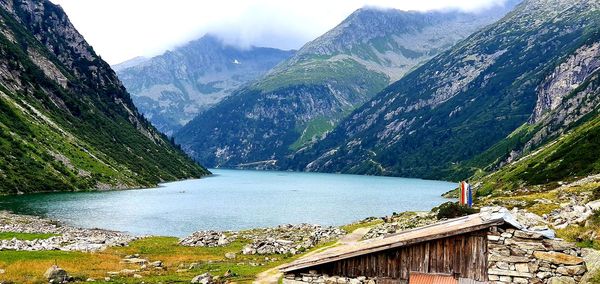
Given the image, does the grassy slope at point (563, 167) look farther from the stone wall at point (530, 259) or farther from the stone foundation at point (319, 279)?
the stone foundation at point (319, 279)

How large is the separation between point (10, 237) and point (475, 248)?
6290 centimetres

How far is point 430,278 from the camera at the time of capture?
20.2 m

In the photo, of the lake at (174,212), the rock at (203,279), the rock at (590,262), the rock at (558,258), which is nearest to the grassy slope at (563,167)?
the lake at (174,212)

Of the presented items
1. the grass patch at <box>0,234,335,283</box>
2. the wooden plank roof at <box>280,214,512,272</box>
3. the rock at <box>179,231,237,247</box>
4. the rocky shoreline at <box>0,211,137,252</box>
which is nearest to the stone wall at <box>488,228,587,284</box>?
the wooden plank roof at <box>280,214,512,272</box>

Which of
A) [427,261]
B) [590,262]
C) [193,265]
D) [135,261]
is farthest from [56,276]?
[590,262]

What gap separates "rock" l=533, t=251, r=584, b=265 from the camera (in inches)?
717

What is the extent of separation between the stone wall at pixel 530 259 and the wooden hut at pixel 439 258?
0.12ft

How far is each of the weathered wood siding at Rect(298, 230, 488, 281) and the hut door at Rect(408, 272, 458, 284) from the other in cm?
17

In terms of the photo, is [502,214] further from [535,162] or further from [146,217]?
[535,162]

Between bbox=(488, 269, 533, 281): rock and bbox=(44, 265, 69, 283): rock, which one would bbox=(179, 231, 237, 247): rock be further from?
bbox=(488, 269, 533, 281): rock

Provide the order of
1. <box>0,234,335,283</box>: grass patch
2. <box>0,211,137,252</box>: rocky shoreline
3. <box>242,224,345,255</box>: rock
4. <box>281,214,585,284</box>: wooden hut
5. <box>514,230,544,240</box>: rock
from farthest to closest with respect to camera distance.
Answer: <box>242,224,345,255</box>: rock, <box>0,211,137,252</box>: rocky shoreline, <box>0,234,335,283</box>: grass patch, <box>281,214,585,284</box>: wooden hut, <box>514,230,544,240</box>: rock

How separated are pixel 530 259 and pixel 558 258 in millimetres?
993

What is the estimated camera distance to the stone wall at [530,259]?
720 inches

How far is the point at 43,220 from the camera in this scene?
9500 cm
